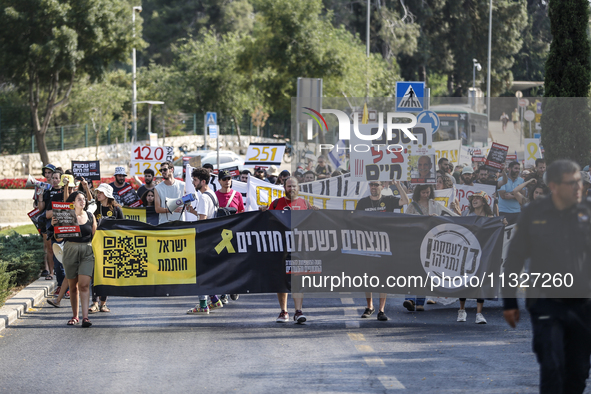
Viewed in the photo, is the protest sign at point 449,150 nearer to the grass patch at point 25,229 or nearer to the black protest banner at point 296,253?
the black protest banner at point 296,253

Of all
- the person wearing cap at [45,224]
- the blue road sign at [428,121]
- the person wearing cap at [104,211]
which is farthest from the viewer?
the person wearing cap at [45,224]

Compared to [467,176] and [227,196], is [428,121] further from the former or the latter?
[227,196]

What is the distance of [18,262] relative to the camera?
11.4m

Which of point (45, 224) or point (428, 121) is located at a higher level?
point (428, 121)

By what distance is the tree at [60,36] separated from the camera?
2845cm

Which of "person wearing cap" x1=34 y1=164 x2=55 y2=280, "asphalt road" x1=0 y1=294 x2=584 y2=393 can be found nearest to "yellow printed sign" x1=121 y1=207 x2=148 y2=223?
"person wearing cap" x1=34 y1=164 x2=55 y2=280

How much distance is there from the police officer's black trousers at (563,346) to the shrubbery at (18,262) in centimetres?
728

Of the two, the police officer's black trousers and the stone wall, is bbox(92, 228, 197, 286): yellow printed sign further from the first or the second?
the stone wall

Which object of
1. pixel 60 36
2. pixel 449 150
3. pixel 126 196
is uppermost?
pixel 60 36

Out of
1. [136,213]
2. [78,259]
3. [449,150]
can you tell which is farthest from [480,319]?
[136,213]

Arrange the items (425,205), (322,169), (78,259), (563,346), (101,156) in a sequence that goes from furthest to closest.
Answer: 1. (101,156)
2. (425,205)
3. (78,259)
4. (322,169)
5. (563,346)

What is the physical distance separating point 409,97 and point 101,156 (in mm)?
30084

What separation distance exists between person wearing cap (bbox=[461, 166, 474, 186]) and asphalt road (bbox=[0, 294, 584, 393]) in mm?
1786

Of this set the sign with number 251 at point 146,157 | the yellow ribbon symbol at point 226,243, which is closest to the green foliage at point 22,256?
the yellow ribbon symbol at point 226,243
